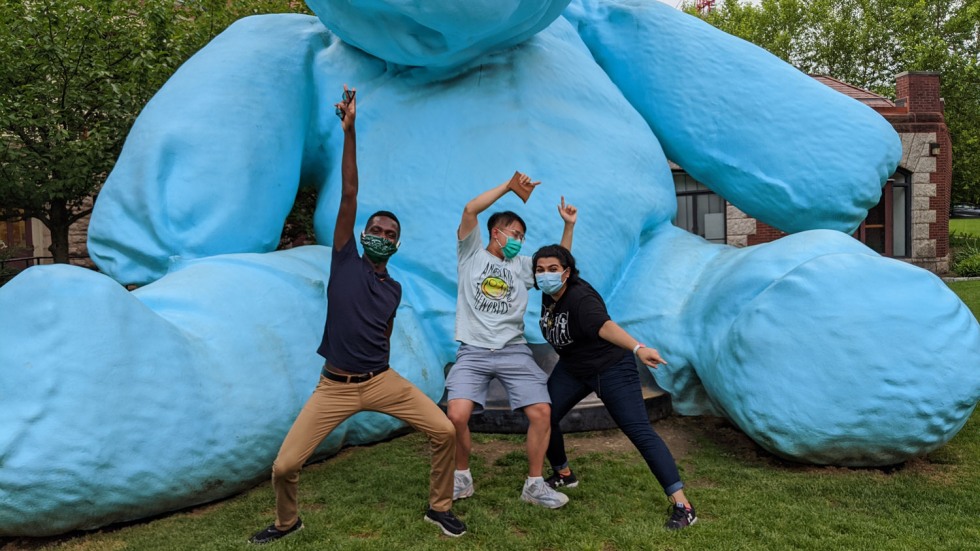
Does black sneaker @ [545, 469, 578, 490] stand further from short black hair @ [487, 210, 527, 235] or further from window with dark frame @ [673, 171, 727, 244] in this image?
window with dark frame @ [673, 171, 727, 244]

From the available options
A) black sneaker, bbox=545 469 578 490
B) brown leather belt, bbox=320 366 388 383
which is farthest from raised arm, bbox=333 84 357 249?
black sneaker, bbox=545 469 578 490

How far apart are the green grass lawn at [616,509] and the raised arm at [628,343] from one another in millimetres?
492

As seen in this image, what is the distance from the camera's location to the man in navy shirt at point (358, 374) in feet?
6.88

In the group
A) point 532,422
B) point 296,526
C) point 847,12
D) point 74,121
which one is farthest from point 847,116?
point 847,12

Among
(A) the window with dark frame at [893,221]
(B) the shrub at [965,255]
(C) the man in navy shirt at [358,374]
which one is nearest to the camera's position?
(C) the man in navy shirt at [358,374]

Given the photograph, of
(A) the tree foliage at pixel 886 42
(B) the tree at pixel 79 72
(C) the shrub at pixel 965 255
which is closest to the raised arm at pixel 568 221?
(B) the tree at pixel 79 72

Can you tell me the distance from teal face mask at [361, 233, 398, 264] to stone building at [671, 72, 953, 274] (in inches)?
436

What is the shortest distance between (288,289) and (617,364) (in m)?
1.08

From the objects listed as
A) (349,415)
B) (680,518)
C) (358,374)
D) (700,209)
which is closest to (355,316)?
(358,374)

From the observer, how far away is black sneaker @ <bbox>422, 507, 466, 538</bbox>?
2.13 metres

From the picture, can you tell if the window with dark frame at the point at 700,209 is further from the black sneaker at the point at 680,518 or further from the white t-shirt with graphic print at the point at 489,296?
the black sneaker at the point at 680,518

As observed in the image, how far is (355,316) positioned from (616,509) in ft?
3.18

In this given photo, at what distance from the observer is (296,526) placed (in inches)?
84.7

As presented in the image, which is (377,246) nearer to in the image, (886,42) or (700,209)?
(700,209)
